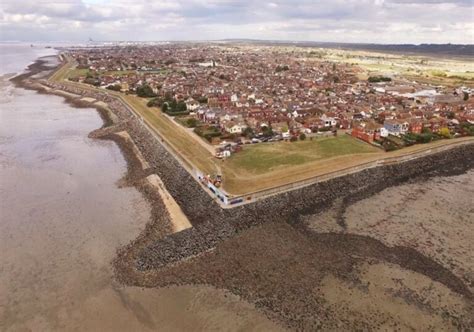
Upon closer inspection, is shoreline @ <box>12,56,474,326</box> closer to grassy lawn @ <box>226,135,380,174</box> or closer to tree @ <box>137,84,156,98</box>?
grassy lawn @ <box>226,135,380,174</box>

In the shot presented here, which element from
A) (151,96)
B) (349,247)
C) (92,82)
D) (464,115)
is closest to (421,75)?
(464,115)

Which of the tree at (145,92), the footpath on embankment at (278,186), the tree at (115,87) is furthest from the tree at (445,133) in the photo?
the tree at (115,87)

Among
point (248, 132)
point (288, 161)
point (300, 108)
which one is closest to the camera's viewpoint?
point (288, 161)

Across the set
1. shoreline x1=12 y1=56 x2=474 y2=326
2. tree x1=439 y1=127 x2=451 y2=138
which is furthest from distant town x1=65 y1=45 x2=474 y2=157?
shoreline x1=12 y1=56 x2=474 y2=326

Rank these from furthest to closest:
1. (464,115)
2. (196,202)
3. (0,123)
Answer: (0,123) < (464,115) < (196,202)

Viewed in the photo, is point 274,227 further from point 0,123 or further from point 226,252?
point 0,123

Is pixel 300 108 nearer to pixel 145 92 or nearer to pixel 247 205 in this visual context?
pixel 145 92

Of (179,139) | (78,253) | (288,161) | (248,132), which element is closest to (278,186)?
(288,161)
